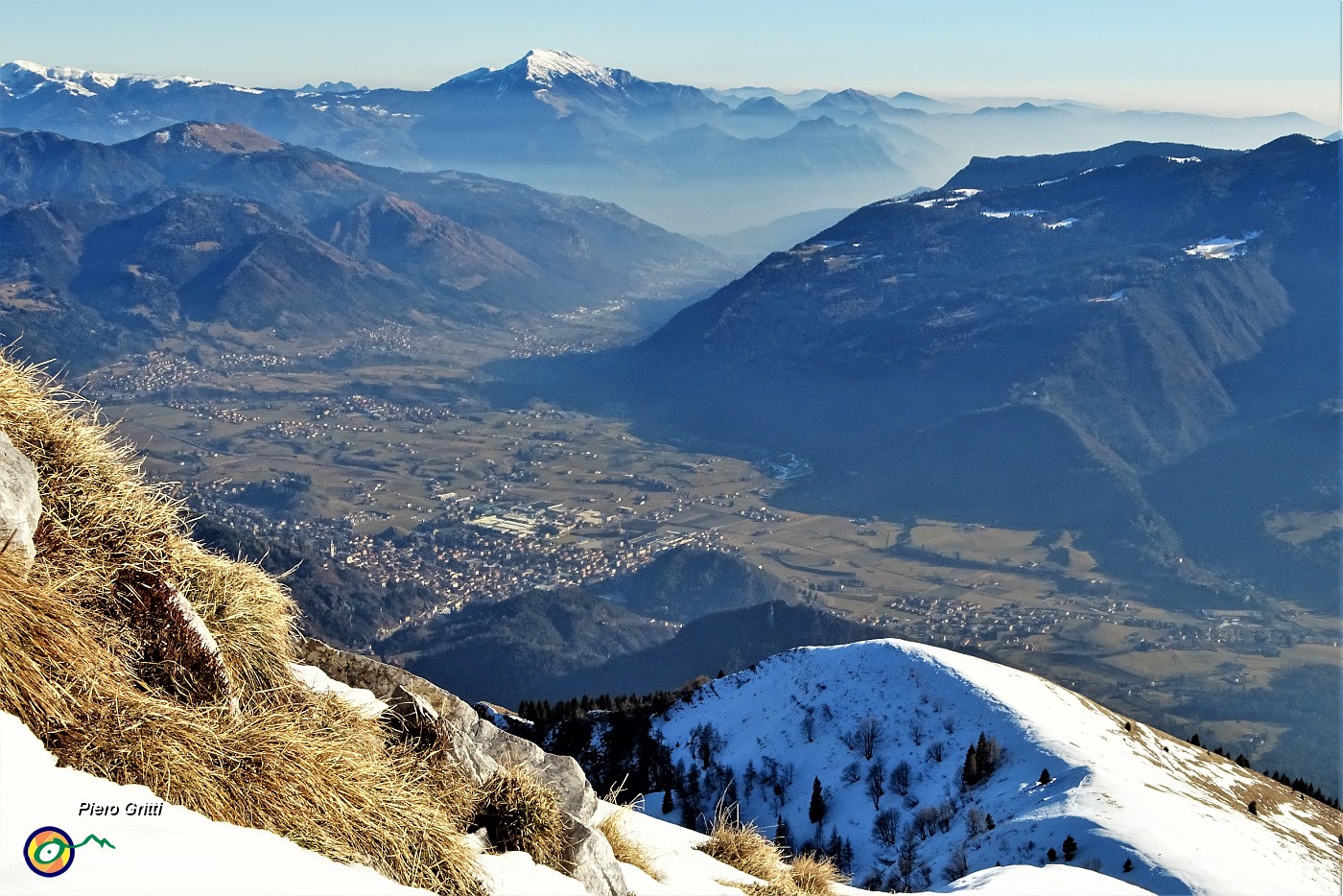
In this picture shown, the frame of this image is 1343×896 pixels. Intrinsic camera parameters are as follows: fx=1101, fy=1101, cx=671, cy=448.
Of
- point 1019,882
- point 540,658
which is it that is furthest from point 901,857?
point 540,658

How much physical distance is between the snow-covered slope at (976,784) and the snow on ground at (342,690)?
3384 cm

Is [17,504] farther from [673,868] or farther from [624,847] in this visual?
[673,868]

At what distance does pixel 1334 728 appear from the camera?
536 feet

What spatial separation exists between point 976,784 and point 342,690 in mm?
50612

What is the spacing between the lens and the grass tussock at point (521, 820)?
10133 millimetres

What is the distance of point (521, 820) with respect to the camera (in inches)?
402

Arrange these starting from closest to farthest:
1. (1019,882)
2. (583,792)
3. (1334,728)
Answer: (583,792), (1019,882), (1334,728)

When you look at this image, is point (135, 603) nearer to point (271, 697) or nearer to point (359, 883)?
point (271, 697)

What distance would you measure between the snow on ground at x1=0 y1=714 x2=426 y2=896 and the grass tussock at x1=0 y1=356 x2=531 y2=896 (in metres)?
0.23

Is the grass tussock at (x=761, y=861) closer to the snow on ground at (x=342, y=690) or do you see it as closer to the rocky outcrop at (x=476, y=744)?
the rocky outcrop at (x=476, y=744)

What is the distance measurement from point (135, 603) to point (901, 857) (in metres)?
45.9

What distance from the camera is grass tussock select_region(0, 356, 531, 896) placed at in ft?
24.0

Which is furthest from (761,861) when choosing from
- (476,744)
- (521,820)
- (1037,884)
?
(1037,884)

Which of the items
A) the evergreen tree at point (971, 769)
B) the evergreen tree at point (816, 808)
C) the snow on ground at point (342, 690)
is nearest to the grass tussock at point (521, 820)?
the snow on ground at point (342, 690)
